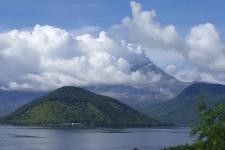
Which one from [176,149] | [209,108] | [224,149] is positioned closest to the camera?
[224,149]

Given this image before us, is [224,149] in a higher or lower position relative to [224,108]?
lower

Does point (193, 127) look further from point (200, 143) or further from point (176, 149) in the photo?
point (176, 149)

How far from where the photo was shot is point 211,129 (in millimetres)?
20844

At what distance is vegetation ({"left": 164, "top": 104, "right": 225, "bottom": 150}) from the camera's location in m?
20.5

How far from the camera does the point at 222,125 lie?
69.1ft

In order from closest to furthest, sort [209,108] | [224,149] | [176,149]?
1. [224,149]
2. [209,108]
3. [176,149]

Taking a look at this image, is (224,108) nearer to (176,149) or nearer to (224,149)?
(224,149)

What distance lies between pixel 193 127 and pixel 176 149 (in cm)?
9274

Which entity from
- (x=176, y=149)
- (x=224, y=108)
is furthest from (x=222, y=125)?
(x=176, y=149)

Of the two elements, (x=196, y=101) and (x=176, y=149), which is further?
(x=176, y=149)

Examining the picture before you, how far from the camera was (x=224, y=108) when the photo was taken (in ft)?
70.2

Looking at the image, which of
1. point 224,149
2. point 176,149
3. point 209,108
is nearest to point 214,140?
point 224,149

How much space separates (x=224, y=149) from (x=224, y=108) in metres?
2.04

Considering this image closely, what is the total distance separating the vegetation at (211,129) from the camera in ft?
Answer: 67.3
